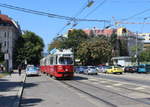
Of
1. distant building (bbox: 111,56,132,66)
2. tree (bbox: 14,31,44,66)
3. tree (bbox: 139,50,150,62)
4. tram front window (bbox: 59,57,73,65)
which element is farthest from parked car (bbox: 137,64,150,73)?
tree (bbox: 14,31,44,66)

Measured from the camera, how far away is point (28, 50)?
4269 inches

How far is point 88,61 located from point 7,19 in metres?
40.6

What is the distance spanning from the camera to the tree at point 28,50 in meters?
108

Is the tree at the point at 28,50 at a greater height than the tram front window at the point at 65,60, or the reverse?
the tree at the point at 28,50

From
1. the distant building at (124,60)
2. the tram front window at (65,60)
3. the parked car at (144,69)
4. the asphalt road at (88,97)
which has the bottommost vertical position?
the asphalt road at (88,97)

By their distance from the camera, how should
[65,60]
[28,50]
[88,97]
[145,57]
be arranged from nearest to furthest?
[88,97] → [65,60] → [28,50] → [145,57]

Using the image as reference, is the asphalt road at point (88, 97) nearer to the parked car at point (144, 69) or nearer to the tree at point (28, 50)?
the parked car at point (144, 69)

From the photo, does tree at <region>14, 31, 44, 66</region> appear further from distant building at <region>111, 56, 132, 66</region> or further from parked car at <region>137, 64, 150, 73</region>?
parked car at <region>137, 64, 150, 73</region>

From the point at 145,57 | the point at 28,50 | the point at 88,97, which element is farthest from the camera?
the point at 145,57

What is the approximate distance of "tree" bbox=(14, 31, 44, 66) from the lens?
10844 centimetres

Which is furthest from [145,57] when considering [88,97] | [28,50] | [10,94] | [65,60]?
[88,97]

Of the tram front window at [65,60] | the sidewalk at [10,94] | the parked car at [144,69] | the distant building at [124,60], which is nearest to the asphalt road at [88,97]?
the sidewalk at [10,94]

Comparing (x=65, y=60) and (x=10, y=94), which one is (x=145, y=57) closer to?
(x=65, y=60)

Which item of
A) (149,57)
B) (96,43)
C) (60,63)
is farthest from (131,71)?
(149,57)
